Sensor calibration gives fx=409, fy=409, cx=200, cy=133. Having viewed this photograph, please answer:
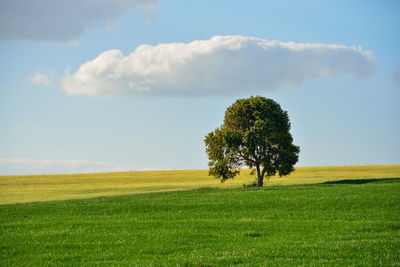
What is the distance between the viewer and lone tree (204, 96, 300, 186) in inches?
2408

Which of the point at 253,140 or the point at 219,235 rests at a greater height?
the point at 253,140

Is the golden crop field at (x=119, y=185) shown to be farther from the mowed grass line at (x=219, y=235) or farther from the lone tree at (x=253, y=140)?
the mowed grass line at (x=219, y=235)

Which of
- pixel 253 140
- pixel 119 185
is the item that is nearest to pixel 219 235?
pixel 253 140

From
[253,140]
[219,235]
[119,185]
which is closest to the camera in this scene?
[219,235]

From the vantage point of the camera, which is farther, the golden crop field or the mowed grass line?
the golden crop field

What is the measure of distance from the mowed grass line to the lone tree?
22834 millimetres

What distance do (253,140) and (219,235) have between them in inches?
1520

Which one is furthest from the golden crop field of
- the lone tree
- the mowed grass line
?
the mowed grass line

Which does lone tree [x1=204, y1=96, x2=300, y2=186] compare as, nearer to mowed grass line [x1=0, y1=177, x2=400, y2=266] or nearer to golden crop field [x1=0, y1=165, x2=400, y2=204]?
golden crop field [x1=0, y1=165, x2=400, y2=204]

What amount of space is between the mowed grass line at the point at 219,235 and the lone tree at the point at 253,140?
22834 mm

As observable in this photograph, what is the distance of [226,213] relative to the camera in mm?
32812

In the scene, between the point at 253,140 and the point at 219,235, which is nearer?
the point at 219,235

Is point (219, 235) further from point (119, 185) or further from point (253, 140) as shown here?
point (119, 185)

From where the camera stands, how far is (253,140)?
60.9 meters
